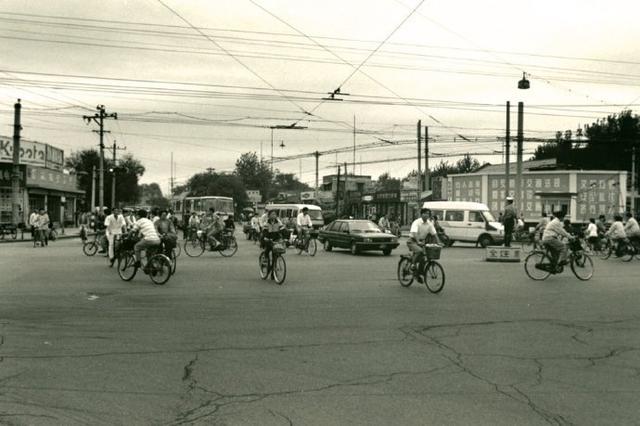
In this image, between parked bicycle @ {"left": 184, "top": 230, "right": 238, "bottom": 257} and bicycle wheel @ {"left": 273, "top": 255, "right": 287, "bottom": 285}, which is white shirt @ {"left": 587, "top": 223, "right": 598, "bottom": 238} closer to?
parked bicycle @ {"left": 184, "top": 230, "right": 238, "bottom": 257}

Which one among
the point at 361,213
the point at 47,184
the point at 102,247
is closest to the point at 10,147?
the point at 47,184

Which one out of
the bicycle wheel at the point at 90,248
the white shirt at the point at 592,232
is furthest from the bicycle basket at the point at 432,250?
the bicycle wheel at the point at 90,248

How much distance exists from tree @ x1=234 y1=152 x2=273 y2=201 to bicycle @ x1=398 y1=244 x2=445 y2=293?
133000mm

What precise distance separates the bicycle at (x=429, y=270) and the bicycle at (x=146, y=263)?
5.07 m

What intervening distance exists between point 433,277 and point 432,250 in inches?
20.9

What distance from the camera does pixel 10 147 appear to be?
160 feet

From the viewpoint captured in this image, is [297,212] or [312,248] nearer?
[312,248]

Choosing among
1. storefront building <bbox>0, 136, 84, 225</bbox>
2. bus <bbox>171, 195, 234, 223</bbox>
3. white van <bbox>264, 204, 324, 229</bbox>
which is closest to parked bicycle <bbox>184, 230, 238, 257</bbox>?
white van <bbox>264, 204, 324, 229</bbox>

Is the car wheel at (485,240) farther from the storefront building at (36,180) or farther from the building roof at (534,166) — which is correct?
the building roof at (534,166)

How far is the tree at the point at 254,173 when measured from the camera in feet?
482

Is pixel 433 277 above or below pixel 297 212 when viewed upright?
below

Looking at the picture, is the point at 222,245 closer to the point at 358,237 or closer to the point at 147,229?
the point at 358,237

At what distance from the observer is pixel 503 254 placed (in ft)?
74.0

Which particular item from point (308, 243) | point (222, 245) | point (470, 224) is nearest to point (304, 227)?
point (308, 243)
